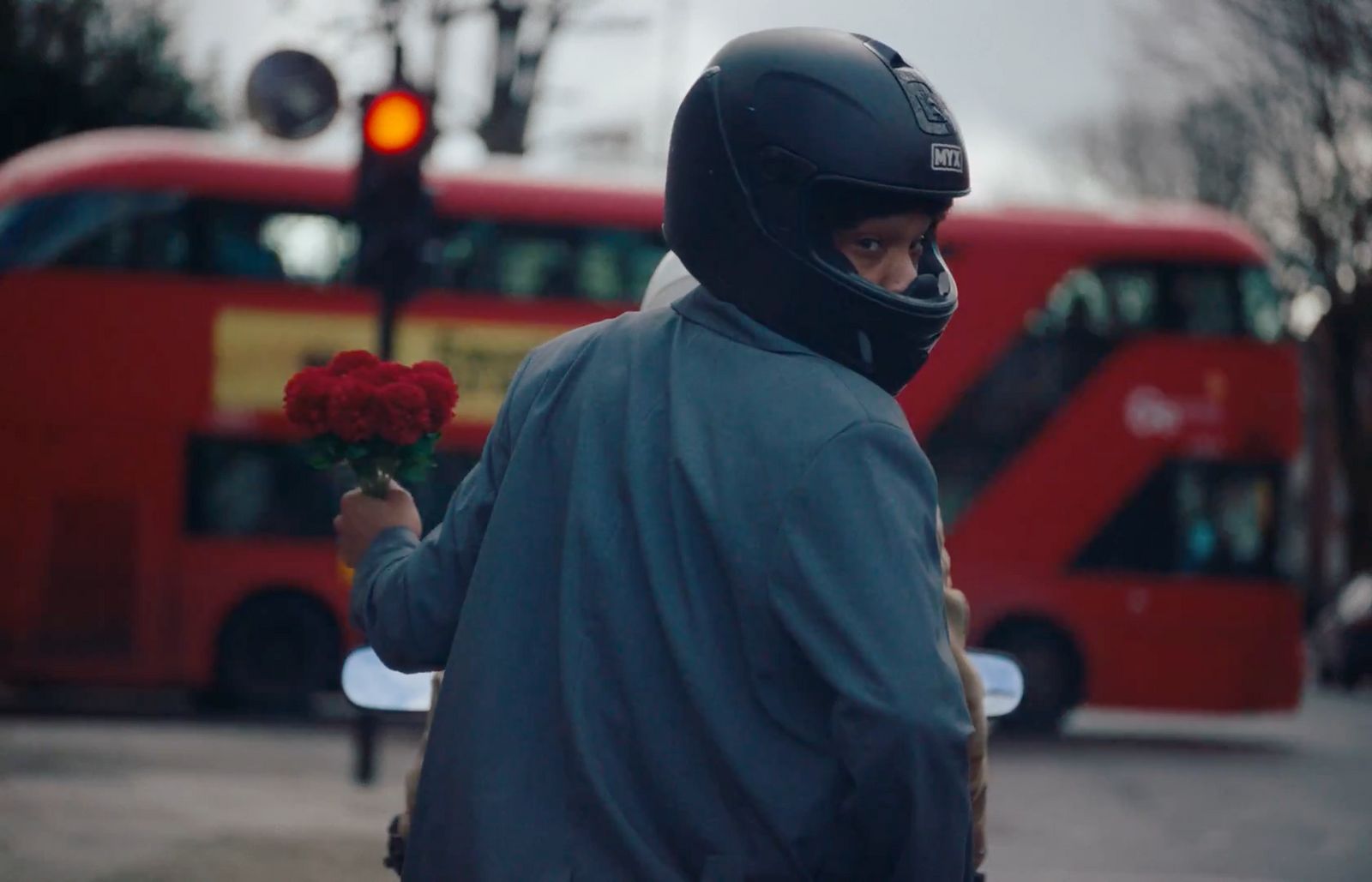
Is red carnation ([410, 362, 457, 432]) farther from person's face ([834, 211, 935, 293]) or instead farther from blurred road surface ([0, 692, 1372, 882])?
blurred road surface ([0, 692, 1372, 882])

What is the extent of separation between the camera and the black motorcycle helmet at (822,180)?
189cm

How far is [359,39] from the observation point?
18422 millimetres

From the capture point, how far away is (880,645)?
5.52ft

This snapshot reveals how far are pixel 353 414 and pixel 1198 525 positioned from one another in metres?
13.0

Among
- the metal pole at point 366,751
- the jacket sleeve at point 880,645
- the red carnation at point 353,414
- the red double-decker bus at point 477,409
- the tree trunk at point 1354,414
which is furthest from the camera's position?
the tree trunk at point 1354,414

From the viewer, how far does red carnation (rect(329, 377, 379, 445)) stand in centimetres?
229

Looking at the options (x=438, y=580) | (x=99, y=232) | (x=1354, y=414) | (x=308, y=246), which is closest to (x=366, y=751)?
(x=308, y=246)

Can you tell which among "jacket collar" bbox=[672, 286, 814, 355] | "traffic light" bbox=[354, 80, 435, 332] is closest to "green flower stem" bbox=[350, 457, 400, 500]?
"jacket collar" bbox=[672, 286, 814, 355]

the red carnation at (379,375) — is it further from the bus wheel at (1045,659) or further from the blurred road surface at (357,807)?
the bus wheel at (1045,659)

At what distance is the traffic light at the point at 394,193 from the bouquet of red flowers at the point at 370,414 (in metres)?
6.19

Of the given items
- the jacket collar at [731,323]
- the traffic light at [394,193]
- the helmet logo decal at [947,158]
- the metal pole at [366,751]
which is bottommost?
the metal pole at [366,751]

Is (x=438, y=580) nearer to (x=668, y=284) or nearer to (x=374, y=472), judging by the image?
(x=374, y=472)

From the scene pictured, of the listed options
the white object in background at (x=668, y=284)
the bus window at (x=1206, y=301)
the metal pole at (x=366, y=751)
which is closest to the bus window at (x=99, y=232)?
the metal pole at (x=366, y=751)

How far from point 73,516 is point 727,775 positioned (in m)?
12.5
